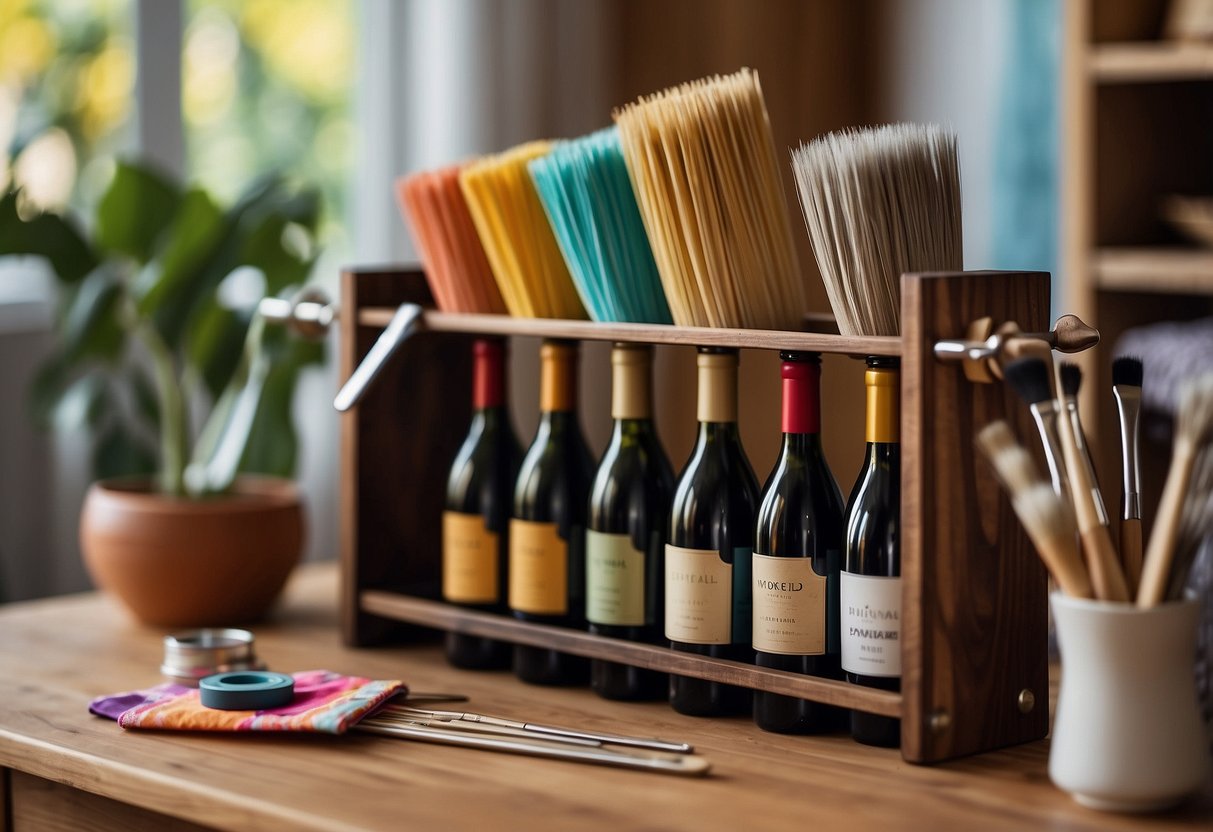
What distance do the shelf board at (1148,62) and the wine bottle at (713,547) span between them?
1395 millimetres

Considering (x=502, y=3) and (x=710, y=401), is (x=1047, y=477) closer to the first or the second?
(x=710, y=401)

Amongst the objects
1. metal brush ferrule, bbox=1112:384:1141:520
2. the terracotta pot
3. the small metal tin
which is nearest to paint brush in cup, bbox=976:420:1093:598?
metal brush ferrule, bbox=1112:384:1141:520

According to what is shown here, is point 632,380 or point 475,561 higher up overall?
point 632,380

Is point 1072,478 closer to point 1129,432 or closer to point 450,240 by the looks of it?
point 1129,432

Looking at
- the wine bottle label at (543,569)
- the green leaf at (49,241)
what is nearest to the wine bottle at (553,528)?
the wine bottle label at (543,569)

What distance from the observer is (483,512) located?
1.24 meters

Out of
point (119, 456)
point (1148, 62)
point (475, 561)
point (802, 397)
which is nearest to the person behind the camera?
point (802, 397)

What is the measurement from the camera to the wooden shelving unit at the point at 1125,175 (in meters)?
2.22

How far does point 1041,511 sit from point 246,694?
577 mm

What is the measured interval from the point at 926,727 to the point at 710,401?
0.28 m

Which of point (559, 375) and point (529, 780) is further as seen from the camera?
point (559, 375)

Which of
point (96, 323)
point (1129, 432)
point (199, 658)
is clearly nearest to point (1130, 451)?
point (1129, 432)

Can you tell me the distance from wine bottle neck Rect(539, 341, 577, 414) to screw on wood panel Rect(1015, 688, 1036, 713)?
42cm

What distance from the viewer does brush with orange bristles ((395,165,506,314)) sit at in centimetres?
124
